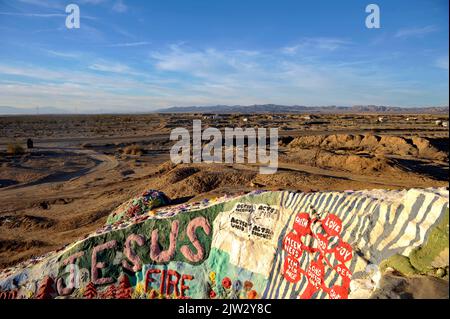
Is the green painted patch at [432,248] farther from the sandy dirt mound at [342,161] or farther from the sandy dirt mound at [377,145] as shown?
the sandy dirt mound at [377,145]

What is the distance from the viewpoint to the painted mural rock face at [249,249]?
6.13 m

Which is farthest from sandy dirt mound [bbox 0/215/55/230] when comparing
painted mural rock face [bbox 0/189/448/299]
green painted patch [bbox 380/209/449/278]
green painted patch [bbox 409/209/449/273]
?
green painted patch [bbox 409/209/449/273]

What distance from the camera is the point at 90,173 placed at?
27656 mm

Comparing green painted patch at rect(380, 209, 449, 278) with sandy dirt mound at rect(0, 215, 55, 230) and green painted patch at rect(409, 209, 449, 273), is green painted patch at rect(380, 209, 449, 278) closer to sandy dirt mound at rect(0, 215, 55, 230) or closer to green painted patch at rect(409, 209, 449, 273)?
green painted patch at rect(409, 209, 449, 273)

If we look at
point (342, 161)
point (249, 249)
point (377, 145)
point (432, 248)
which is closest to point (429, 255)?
point (432, 248)

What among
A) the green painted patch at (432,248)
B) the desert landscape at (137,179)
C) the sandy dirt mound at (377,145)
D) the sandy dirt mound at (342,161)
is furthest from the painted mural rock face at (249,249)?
the sandy dirt mound at (377,145)

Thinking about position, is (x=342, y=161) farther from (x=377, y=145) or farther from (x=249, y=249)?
(x=249, y=249)

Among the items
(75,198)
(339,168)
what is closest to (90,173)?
(75,198)

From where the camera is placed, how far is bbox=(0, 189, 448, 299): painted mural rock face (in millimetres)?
6133

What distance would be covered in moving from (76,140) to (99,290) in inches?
1680

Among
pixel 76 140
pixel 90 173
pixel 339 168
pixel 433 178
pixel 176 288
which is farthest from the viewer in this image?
pixel 76 140

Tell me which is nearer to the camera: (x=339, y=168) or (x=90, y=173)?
(x=339, y=168)

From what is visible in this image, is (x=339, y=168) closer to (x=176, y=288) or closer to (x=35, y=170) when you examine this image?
(x=176, y=288)
